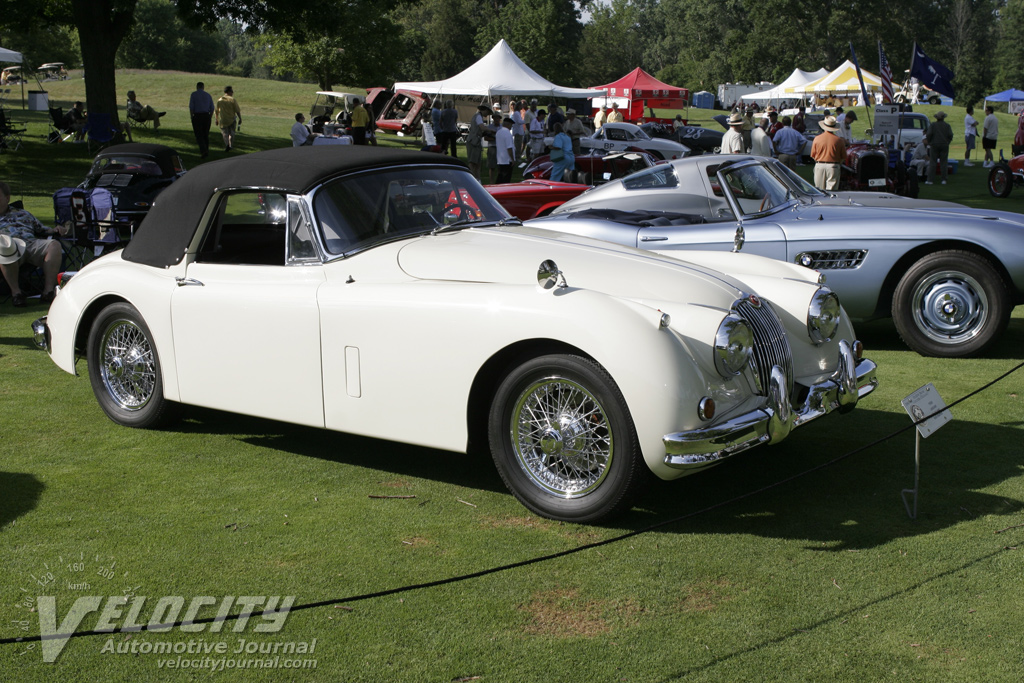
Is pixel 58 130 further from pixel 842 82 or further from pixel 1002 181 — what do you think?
pixel 842 82

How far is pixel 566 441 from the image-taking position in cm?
415

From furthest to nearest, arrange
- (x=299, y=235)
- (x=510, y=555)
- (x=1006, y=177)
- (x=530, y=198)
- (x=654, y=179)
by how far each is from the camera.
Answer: (x=1006, y=177)
(x=530, y=198)
(x=654, y=179)
(x=299, y=235)
(x=510, y=555)

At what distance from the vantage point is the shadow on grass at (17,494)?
444 cm

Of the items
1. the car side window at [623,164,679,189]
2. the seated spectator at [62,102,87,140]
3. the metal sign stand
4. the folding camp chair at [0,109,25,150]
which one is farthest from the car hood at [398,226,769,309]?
the seated spectator at [62,102,87,140]

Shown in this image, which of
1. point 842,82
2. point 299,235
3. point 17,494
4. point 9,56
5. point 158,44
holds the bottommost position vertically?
point 17,494

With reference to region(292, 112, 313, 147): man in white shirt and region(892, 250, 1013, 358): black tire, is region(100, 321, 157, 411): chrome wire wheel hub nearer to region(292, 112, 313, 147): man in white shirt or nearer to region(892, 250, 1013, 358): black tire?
region(892, 250, 1013, 358): black tire

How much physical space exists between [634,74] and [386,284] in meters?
40.6

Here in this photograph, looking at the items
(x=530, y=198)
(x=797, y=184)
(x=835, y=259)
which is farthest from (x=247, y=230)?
(x=530, y=198)

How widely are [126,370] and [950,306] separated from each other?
6183 mm

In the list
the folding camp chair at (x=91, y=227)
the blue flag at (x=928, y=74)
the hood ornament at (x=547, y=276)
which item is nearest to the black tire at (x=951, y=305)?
the hood ornament at (x=547, y=276)

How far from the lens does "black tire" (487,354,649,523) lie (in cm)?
399

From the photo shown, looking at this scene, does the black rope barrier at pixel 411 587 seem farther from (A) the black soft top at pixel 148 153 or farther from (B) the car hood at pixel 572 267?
(A) the black soft top at pixel 148 153

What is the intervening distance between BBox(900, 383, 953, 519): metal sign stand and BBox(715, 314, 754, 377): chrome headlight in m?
0.75

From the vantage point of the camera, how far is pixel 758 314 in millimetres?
4516
